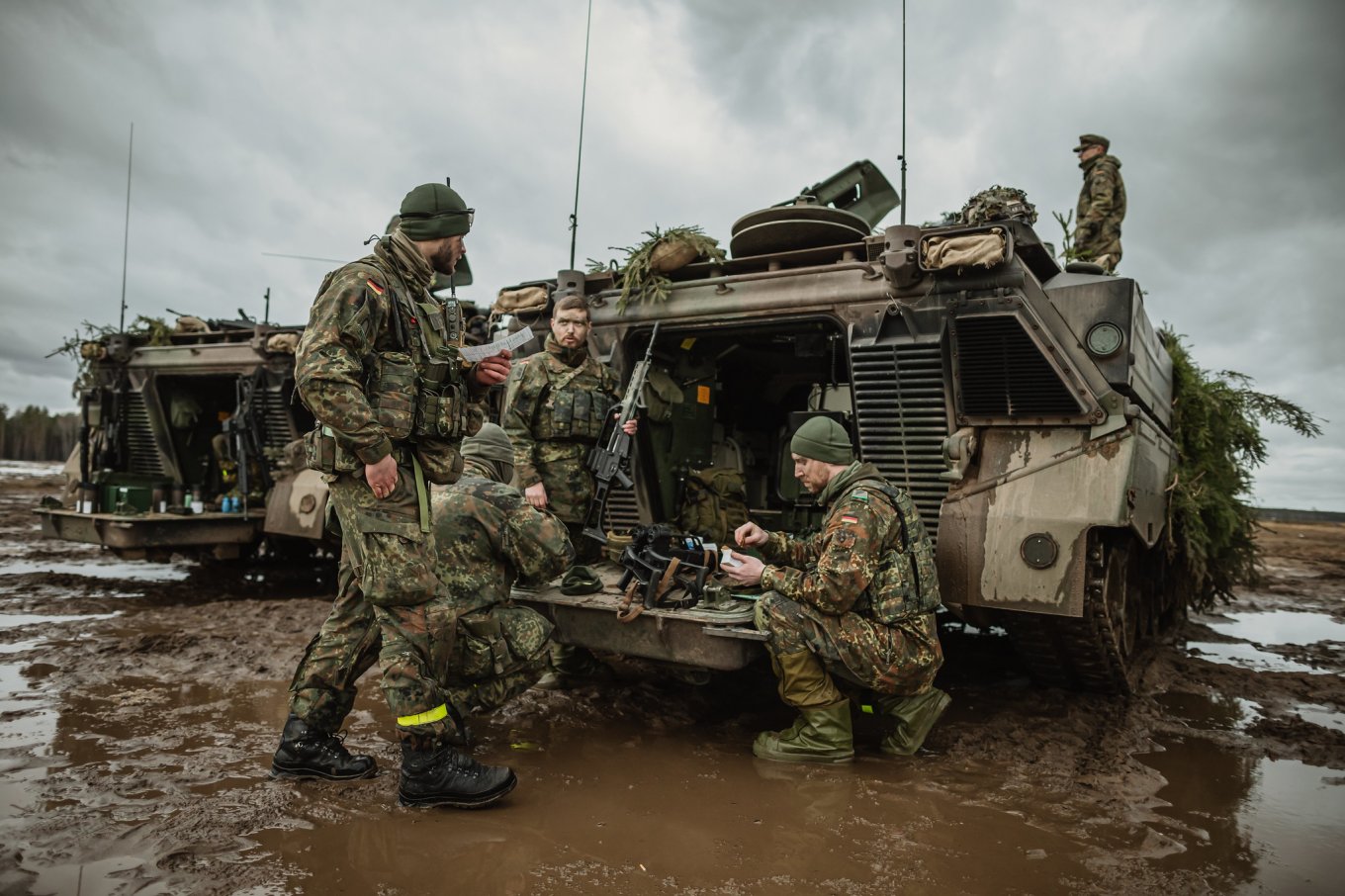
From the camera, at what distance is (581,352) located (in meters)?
4.76

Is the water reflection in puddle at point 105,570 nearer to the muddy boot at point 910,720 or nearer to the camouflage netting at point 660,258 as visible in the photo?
the camouflage netting at point 660,258

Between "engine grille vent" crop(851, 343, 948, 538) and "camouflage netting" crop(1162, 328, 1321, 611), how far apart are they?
6.89ft

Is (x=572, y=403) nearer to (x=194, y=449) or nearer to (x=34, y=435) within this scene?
(x=194, y=449)

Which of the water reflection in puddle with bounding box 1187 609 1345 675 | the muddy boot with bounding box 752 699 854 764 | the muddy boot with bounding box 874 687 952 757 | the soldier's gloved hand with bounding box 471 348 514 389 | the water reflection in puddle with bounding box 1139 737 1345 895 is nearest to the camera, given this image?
the water reflection in puddle with bounding box 1139 737 1345 895

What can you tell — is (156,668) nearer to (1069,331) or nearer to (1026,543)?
(1026,543)

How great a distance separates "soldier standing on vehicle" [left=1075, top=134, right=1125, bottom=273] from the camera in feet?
24.0

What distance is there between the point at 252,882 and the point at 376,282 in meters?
1.88

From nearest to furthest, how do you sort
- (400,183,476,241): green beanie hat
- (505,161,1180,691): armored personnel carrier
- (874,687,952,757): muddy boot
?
(400,183,476,241): green beanie hat
(874,687,952,757): muddy boot
(505,161,1180,691): armored personnel carrier

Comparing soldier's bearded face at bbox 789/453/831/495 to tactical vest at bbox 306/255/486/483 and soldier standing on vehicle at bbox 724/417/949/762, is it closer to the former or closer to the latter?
soldier standing on vehicle at bbox 724/417/949/762

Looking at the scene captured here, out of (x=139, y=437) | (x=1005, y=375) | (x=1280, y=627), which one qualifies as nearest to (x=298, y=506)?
(x=139, y=437)

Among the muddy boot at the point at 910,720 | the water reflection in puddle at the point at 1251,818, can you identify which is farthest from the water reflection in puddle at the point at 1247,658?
the muddy boot at the point at 910,720

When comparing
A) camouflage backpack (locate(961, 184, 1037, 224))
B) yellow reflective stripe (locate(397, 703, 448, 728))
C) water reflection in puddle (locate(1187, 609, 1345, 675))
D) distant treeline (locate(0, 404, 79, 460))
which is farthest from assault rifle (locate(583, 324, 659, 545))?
distant treeline (locate(0, 404, 79, 460))

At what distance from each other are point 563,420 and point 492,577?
1.27 metres

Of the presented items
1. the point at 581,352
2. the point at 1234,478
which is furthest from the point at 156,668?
Answer: the point at 1234,478
